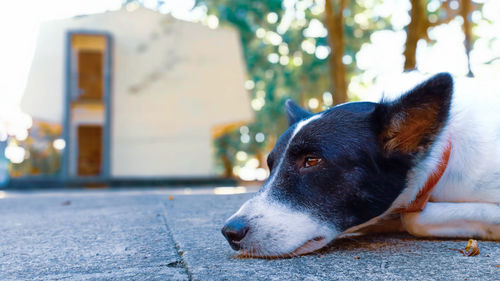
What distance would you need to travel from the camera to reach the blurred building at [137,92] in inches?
613

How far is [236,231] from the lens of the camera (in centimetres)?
242

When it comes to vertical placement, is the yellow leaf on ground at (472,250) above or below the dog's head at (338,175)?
below

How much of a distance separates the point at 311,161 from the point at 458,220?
3.04ft

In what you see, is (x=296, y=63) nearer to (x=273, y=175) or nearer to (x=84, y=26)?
(x=84, y=26)

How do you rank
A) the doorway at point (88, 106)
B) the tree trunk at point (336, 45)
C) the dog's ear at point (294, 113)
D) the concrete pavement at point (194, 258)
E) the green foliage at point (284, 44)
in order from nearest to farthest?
the concrete pavement at point (194, 258)
the dog's ear at point (294, 113)
the tree trunk at point (336, 45)
the doorway at point (88, 106)
the green foliage at point (284, 44)

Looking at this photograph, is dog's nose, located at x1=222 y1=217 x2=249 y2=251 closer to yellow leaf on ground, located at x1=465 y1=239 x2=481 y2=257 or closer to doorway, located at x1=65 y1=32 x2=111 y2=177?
yellow leaf on ground, located at x1=465 y1=239 x2=481 y2=257

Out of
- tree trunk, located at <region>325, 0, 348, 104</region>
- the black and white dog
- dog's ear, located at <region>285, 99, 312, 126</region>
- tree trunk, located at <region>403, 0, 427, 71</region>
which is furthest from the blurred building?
the black and white dog

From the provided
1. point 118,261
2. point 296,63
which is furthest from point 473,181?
point 296,63

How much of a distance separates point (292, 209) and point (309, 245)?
0.20m

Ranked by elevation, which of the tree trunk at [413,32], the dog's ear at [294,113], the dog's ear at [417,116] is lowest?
the dog's ear at [294,113]

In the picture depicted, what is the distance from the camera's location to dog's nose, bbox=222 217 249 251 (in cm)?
242

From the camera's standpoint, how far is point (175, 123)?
16141mm

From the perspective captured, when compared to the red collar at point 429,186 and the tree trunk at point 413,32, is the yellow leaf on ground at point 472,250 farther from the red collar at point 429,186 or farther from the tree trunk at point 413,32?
the tree trunk at point 413,32

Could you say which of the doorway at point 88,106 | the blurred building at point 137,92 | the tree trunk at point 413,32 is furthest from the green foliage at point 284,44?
A: the tree trunk at point 413,32
